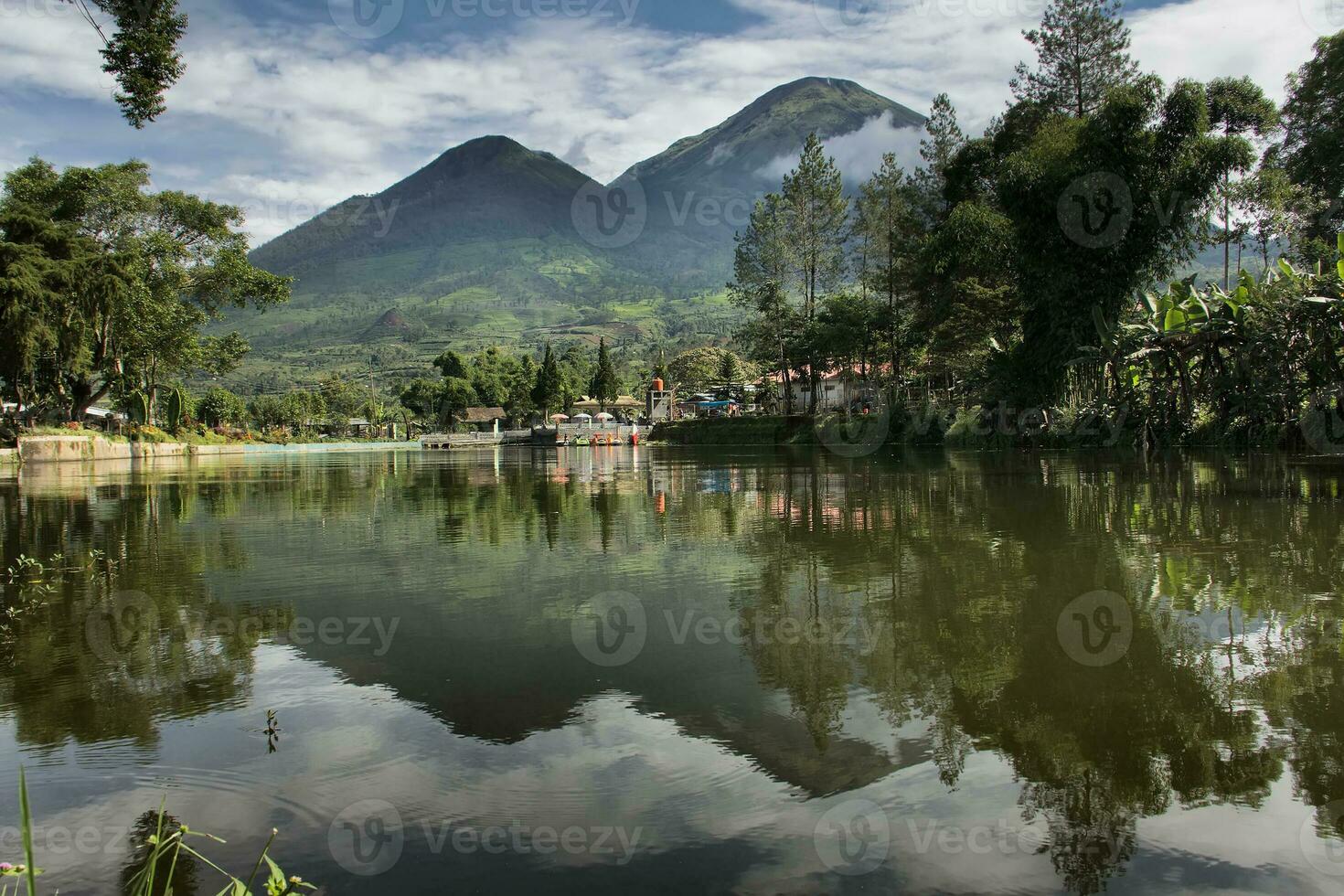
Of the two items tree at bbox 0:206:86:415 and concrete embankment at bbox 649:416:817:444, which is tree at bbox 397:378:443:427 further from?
tree at bbox 0:206:86:415

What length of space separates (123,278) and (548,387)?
54.4 m

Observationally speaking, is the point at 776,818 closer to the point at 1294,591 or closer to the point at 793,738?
the point at 793,738

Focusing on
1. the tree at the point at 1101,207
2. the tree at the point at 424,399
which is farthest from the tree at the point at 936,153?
the tree at the point at 424,399

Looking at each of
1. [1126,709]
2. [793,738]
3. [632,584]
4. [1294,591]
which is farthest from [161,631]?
[1294,591]

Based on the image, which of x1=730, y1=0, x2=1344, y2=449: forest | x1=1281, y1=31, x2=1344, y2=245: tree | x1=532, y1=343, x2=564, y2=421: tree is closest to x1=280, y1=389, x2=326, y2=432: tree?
x1=532, y1=343, x2=564, y2=421: tree

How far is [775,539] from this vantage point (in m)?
7.78

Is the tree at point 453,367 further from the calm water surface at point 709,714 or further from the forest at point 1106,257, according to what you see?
the calm water surface at point 709,714

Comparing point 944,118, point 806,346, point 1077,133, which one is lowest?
point 806,346

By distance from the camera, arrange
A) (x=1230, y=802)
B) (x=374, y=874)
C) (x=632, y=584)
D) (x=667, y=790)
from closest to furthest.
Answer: (x=374, y=874) → (x=1230, y=802) → (x=667, y=790) → (x=632, y=584)

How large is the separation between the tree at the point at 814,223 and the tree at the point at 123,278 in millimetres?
26137

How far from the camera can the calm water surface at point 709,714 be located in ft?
7.36

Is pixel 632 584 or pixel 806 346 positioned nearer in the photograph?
pixel 632 584

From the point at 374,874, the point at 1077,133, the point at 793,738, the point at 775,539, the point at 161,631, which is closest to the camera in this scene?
the point at 374,874

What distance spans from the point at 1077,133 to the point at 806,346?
22626 millimetres
